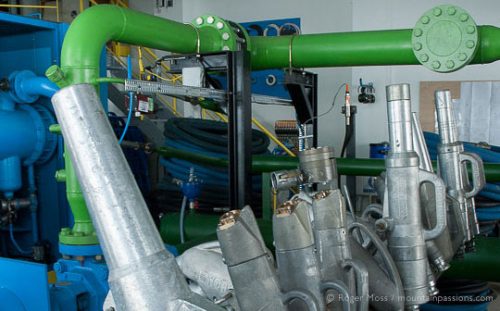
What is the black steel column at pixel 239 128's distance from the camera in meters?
1.84

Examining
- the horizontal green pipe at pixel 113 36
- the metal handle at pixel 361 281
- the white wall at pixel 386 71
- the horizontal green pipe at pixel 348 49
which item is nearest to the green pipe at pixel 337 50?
the horizontal green pipe at pixel 348 49

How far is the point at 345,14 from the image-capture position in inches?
206

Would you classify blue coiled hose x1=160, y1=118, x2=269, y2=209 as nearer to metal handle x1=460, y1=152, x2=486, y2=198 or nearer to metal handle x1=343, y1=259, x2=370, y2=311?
metal handle x1=460, y1=152, x2=486, y2=198

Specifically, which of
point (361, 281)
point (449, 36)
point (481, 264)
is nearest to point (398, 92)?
point (361, 281)

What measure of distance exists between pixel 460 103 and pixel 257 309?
14.9 feet

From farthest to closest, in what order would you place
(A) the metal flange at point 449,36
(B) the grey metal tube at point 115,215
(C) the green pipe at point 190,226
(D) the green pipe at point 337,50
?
1. (C) the green pipe at point 190,226
2. (D) the green pipe at point 337,50
3. (A) the metal flange at point 449,36
4. (B) the grey metal tube at point 115,215

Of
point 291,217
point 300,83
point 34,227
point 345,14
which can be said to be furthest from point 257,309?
point 345,14

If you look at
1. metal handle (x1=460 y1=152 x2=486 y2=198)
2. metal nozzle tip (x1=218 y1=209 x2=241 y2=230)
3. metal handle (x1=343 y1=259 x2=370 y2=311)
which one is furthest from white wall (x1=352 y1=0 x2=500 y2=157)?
metal nozzle tip (x1=218 y1=209 x2=241 y2=230)

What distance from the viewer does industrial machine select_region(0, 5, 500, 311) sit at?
52cm

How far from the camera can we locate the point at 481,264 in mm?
2158

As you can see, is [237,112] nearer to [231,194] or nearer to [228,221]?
[231,194]

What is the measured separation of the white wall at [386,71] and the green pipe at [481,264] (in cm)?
282

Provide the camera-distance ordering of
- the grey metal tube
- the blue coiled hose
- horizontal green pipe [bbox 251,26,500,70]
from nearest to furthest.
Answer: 1. the grey metal tube
2. horizontal green pipe [bbox 251,26,500,70]
3. the blue coiled hose

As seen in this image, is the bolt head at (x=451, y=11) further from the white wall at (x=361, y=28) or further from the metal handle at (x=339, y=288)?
the white wall at (x=361, y=28)
